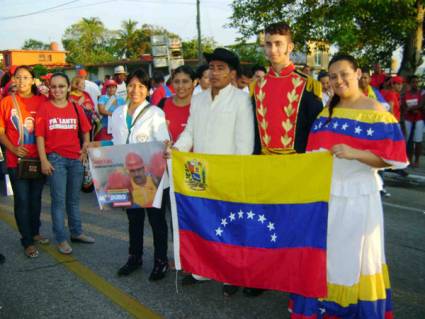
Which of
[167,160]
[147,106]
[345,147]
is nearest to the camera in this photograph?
[345,147]

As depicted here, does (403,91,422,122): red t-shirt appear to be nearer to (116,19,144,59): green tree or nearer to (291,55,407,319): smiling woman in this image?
(291,55,407,319): smiling woman

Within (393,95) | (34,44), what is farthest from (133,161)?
(34,44)

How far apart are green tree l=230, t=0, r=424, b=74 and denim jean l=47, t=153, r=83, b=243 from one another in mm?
8881

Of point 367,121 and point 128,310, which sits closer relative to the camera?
point 367,121

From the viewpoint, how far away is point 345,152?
287 centimetres

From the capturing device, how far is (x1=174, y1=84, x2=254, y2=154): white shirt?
3715 mm

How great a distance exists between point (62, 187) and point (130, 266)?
121 centimetres

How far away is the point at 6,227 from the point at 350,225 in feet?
15.4

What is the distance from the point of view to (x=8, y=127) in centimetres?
489

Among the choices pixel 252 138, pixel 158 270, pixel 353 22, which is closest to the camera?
pixel 252 138

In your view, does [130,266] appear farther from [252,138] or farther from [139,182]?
[252,138]

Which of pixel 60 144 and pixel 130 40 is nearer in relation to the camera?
pixel 60 144

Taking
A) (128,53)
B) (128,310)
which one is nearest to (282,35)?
(128,310)

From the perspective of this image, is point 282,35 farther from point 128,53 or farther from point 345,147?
point 128,53
